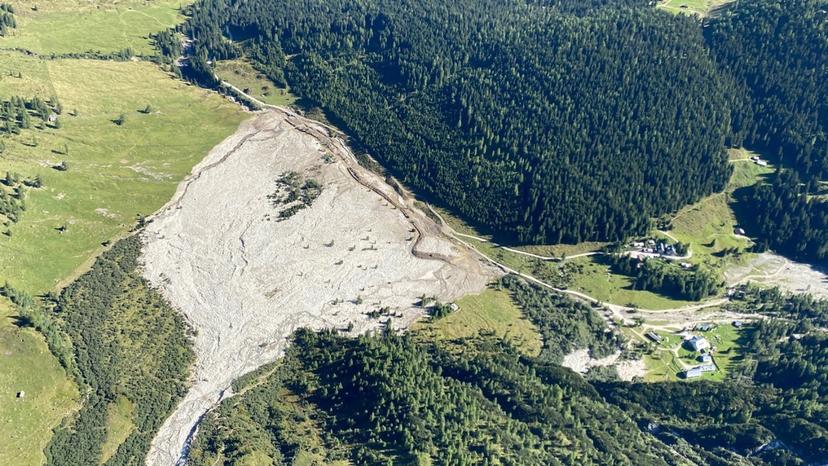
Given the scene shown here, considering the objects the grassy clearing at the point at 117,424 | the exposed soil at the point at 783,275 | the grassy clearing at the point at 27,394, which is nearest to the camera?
the grassy clearing at the point at 27,394

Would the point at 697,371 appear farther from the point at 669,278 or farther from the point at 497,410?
the point at 497,410

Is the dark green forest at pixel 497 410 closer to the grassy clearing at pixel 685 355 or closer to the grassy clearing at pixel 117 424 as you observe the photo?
the grassy clearing at pixel 685 355

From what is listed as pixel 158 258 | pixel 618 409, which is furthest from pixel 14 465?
pixel 618 409

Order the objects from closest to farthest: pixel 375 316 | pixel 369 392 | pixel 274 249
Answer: pixel 369 392 → pixel 375 316 → pixel 274 249

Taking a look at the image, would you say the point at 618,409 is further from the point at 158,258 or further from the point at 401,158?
the point at 158,258

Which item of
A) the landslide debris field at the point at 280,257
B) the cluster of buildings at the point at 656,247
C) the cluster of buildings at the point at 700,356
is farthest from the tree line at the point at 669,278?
the landslide debris field at the point at 280,257

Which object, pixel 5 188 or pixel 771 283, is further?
pixel 771 283
